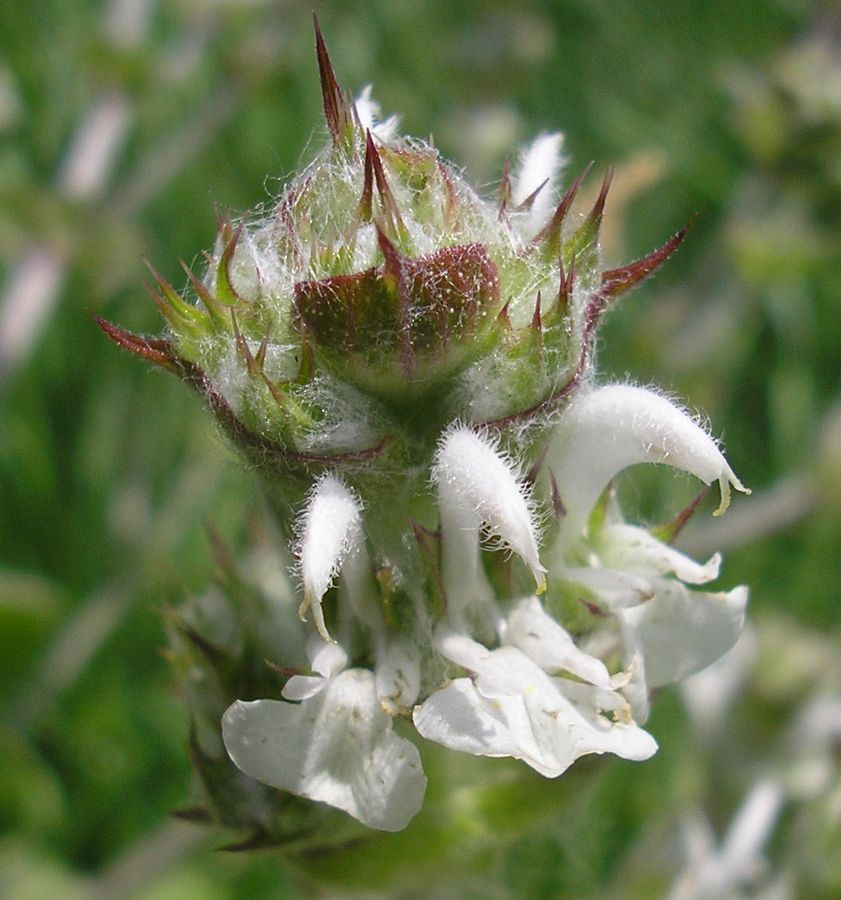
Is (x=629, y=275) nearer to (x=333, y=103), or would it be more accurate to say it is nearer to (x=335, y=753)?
(x=333, y=103)

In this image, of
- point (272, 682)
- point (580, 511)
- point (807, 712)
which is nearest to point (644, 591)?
point (580, 511)

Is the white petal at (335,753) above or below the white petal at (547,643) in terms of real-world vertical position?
below

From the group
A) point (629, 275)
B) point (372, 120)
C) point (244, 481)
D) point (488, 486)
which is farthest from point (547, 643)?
point (244, 481)

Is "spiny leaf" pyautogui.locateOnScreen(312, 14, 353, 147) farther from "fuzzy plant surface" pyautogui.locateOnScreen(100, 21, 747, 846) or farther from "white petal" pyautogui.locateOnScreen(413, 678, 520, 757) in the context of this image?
"white petal" pyautogui.locateOnScreen(413, 678, 520, 757)

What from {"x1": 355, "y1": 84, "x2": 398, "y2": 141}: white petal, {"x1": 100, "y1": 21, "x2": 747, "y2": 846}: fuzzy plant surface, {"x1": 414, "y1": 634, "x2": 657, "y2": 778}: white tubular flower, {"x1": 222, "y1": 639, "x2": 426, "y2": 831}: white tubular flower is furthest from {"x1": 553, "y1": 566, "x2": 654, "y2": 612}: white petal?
{"x1": 355, "y1": 84, "x2": 398, "y2": 141}: white petal

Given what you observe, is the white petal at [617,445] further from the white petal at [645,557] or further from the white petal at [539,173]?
the white petal at [539,173]

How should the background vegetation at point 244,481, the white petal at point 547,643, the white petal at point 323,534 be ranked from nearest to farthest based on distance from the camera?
the white petal at point 323,534 → the white petal at point 547,643 → the background vegetation at point 244,481

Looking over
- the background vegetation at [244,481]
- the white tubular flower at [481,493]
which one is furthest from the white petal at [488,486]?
the background vegetation at [244,481]
